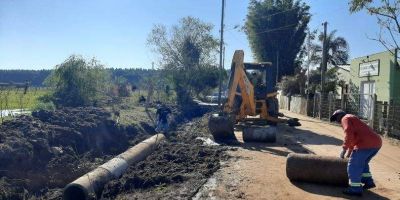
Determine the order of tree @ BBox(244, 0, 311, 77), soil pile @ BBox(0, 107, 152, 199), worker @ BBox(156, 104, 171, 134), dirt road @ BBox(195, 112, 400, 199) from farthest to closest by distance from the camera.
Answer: tree @ BBox(244, 0, 311, 77) < worker @ BBox(156, 104, 171, 134) < soil pile @ BBox(0, 107, 152, 199) < dirt road @ BBox(195, 112, 400, 199)

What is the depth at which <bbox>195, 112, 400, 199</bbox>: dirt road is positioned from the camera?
28.2ft

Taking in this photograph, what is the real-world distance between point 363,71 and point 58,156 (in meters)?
21.4

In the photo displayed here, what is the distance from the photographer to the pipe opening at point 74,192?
8.91 m

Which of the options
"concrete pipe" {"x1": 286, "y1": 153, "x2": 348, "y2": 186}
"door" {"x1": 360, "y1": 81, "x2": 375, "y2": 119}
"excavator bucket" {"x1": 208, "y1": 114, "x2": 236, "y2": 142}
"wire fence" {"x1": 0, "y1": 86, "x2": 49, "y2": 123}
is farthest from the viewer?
"door" {"x1": 360, "y1": 81, "x2": 375, "y2": 119}

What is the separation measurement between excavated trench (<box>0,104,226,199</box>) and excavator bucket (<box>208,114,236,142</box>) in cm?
84

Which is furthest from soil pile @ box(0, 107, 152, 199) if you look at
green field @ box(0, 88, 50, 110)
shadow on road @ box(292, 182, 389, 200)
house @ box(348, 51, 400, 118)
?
house @ box(348, 51, 400, 118)

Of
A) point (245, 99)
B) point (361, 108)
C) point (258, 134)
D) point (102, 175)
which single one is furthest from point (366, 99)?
point (102, 175)

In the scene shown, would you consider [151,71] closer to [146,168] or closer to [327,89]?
[327,89]

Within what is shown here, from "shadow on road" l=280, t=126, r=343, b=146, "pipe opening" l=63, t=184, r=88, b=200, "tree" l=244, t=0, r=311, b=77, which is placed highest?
"tree" l=244, t=0, r=311, b=77

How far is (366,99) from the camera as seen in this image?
24.4m

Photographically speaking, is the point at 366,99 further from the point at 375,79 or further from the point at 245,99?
the point at 245,99

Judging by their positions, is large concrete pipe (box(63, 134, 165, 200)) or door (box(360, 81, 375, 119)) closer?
large concrete pipe (box(63, 134, 165, 200))

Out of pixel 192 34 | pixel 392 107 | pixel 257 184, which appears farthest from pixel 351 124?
pixel 192 34

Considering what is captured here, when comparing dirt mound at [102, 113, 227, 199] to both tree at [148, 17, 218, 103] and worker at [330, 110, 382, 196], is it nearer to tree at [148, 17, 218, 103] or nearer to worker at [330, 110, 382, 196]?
worker at [330, 110, 382, 196]
